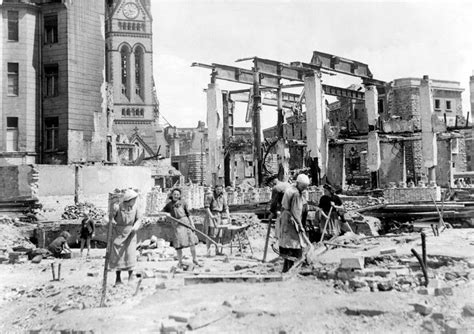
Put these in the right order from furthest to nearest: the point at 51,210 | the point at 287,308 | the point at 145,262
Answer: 1. the point at 51,210
2. the point at 145,262
3. the point at 287,308

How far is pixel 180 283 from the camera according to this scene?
7672mm

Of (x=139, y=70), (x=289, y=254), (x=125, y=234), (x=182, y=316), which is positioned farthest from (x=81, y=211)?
(x=139, y=70)

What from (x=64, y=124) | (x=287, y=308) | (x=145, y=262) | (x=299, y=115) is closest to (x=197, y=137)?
(x=299, y=115)

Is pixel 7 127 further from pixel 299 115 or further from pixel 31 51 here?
pixel 299 115

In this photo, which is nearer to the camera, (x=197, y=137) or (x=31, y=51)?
(x=31, y=51)

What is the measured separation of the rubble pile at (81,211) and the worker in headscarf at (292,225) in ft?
44.5

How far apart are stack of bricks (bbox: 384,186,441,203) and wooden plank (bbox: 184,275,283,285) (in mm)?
17429

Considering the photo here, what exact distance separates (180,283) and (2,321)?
258 cm

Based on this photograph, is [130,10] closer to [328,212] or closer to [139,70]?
[139,70]

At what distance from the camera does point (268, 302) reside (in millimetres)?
6168

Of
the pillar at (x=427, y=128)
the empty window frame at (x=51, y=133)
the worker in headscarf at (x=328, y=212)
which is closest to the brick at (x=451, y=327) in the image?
the worker in headscarf at (x=328, y=212)

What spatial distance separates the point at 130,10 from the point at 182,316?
95.6 m

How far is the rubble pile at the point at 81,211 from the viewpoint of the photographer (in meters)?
20.6

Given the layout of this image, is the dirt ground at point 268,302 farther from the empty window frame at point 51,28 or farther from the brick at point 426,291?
the empty window frame at point 51,28
